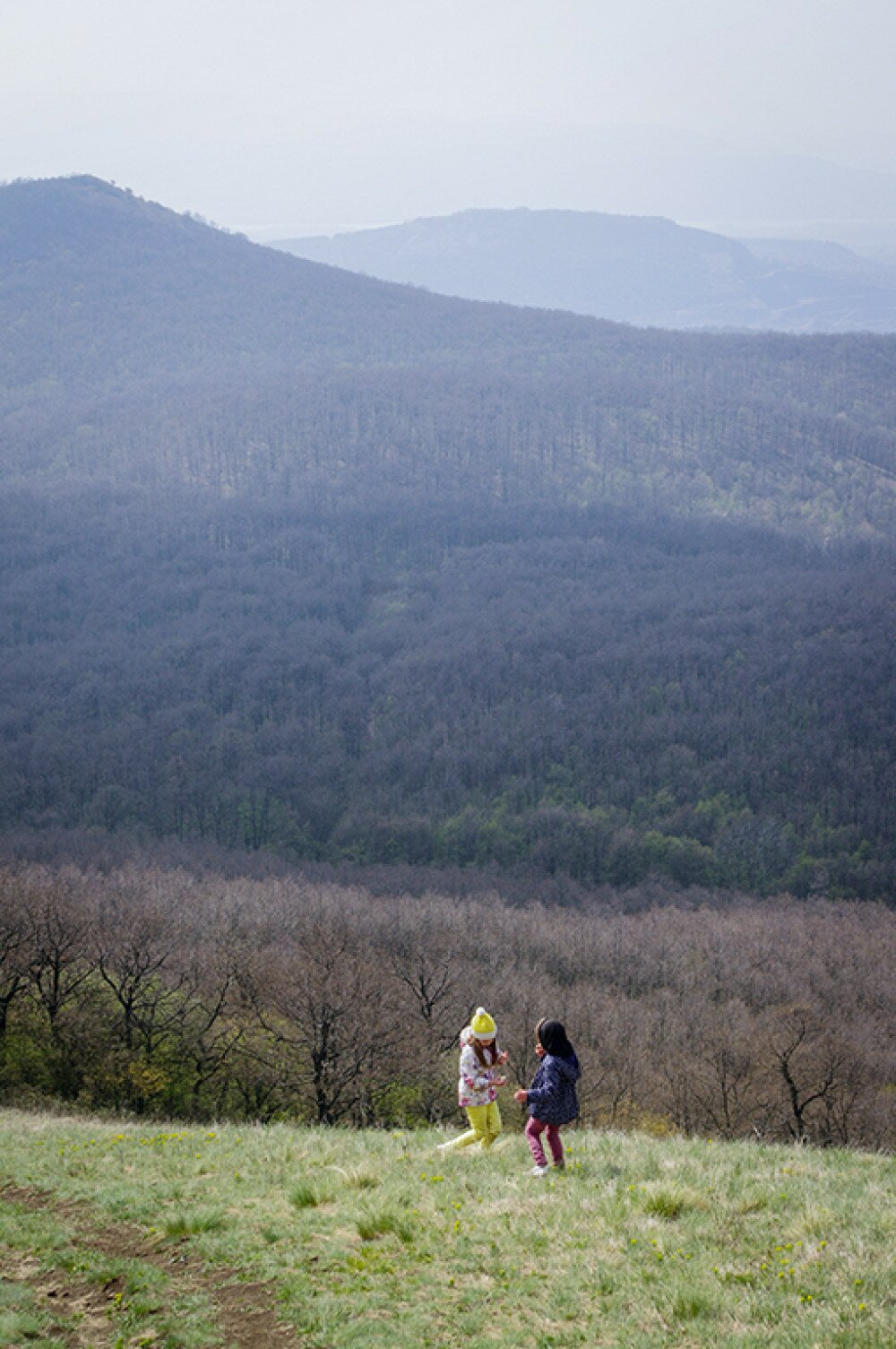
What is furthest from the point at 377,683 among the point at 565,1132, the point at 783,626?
the point at 565,1132

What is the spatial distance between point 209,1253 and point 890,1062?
59513mm

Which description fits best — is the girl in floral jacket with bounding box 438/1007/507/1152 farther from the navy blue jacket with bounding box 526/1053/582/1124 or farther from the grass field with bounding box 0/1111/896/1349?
the navy blue jacket with bounding box 526/1053/582/1124

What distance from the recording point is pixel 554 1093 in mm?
12125

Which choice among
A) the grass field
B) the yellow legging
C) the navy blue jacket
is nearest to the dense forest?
the yellow legging

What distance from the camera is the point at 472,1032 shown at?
1355 cm

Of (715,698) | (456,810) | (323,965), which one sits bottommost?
(456,810)

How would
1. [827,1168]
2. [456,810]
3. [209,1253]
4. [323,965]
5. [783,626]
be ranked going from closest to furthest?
[209,1253]
[827,1168]
[323,965]
[456,810]
[783,626]

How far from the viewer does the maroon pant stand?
12055 millimetres

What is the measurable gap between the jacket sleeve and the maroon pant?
0.68ft

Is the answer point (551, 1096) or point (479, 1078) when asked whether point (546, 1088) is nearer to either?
point (551, 1096)

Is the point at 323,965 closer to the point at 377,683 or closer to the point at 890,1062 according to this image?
the point at 890,1062

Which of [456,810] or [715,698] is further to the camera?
[715,698]

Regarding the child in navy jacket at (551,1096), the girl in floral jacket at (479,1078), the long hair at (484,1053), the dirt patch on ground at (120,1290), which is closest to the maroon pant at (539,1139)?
the child in navy jacket at (551,1096)

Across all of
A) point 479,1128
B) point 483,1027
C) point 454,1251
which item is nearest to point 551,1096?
point 483,1027
